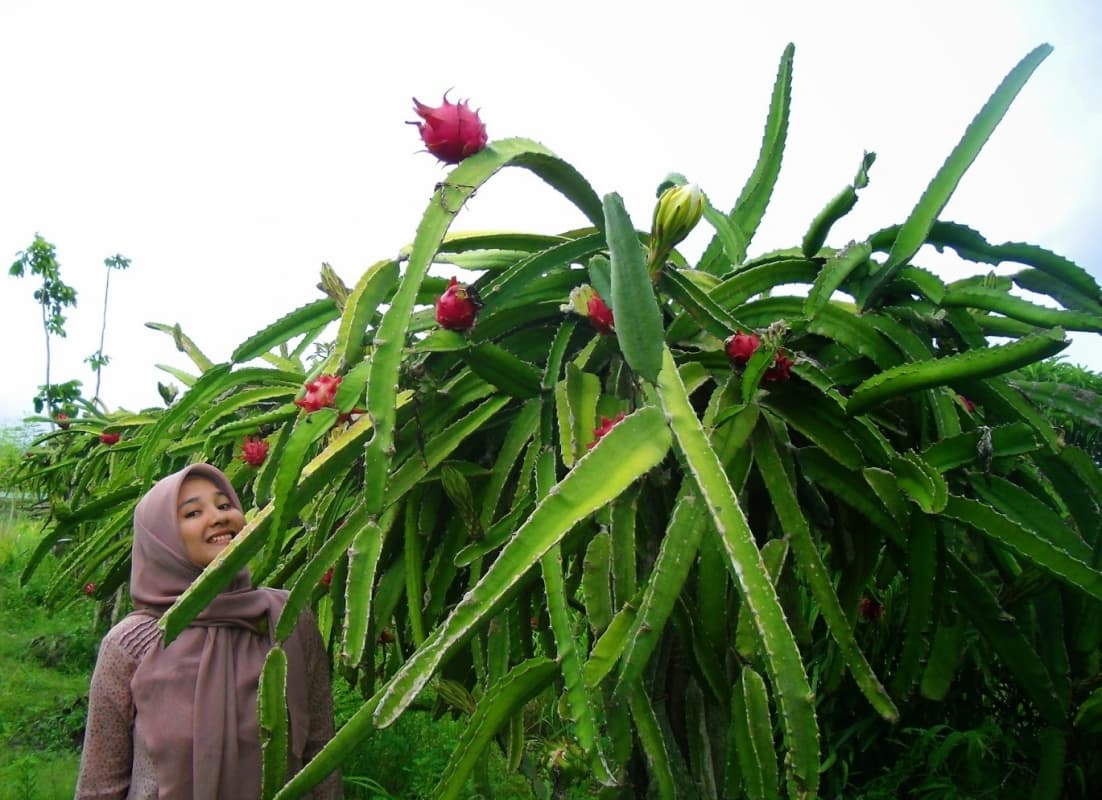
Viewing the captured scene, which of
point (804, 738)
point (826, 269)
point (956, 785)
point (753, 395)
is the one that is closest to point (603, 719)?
point (804, 738)

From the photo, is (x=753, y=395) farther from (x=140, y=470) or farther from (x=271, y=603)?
(x=140, y=470)

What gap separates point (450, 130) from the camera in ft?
2.81

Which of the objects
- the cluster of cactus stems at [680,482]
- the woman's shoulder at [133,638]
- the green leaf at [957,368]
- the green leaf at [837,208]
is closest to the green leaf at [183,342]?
the woman's shoulder at [133,638]

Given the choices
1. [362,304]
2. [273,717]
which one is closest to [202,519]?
[273,717]

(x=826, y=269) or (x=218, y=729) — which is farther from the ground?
(x=826, y=269)

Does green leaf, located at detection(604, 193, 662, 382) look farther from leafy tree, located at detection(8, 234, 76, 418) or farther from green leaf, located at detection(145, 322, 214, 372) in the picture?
leafy tree, located at detection(8, 234, 76, 418)

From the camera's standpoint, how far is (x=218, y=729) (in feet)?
4.72

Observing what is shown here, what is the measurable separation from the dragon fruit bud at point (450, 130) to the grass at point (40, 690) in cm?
201

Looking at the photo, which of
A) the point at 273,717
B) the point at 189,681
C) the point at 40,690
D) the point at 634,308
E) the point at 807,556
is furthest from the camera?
the point at 40,690

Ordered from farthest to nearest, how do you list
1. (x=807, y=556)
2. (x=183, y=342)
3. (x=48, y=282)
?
(x=48, y=282), (x=183, y=342), (x=807, y=556)

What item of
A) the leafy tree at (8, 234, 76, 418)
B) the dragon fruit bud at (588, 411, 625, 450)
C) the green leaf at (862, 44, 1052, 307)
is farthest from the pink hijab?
the leafy tree at (8, 234, 76, 418)

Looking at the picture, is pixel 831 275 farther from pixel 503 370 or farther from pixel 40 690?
pixel 40 690

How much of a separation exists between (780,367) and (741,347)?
0.05m

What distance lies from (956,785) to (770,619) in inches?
54.8
